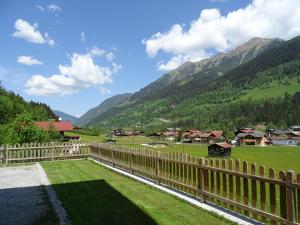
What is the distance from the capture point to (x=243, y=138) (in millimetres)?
139000

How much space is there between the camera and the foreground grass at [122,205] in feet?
25.2

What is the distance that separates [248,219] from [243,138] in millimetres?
136850

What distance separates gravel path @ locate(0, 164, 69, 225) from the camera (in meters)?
8.16

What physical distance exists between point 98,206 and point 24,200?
9.14 ft

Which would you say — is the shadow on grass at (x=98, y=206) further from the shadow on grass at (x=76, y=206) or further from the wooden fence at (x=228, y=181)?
the wooden fence at (x=228, y=181)

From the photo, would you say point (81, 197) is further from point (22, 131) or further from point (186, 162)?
point (22, 131)

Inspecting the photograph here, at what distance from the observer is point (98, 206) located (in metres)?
9.17

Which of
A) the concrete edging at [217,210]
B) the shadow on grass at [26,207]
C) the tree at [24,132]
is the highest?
the tree at [24,132]

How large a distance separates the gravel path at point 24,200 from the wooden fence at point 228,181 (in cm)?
394

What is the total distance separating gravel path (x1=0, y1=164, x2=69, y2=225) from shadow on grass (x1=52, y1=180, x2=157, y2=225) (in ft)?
1.00

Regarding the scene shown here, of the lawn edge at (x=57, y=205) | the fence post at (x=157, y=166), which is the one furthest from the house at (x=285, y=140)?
the lawn edge at (x=57, y=205)

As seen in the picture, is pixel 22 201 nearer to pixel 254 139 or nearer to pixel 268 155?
pixel 268 155

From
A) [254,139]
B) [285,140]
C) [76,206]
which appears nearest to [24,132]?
[76,206]

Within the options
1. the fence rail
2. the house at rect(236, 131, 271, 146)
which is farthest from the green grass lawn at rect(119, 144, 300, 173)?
the house at rect(236, 131, 271, 146)
